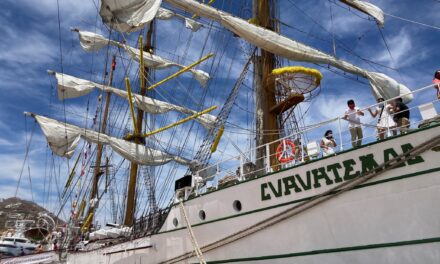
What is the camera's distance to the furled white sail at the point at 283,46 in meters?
13.3

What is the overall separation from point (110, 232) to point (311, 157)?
9.77 metres

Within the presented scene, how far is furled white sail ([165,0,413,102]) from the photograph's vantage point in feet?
43.8

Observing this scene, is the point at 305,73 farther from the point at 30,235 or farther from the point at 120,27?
the point at 30,235

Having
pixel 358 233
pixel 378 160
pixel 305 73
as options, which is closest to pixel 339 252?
pixel 358 233

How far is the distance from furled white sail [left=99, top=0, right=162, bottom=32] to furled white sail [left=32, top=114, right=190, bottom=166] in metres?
9.23

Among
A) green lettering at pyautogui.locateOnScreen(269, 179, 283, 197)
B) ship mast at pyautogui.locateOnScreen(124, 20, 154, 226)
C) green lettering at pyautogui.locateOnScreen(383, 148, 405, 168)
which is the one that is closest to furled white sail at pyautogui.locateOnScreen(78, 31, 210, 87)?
ship mast at pyautogui.locateOnScreen(124, 20, 154, 226)

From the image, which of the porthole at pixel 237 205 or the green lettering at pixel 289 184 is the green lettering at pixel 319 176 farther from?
the porthole at pixel 237 205

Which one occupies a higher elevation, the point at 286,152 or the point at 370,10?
the point at 370,10

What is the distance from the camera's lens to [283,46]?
13422 millimetres

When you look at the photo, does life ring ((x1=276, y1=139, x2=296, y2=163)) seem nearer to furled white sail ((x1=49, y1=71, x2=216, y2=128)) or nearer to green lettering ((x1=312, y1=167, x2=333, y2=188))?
green lettering ((x1=312, y1=167, x2=333, y2=188))

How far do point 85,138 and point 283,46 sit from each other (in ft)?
43.7

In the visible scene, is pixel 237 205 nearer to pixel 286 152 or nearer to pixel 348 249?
pixel 286 152

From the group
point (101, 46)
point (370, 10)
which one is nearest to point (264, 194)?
point (370, 10)

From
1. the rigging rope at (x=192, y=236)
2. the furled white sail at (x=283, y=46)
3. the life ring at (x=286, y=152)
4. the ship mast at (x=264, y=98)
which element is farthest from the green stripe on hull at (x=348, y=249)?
the furled white sail at (x=283, y=46)
